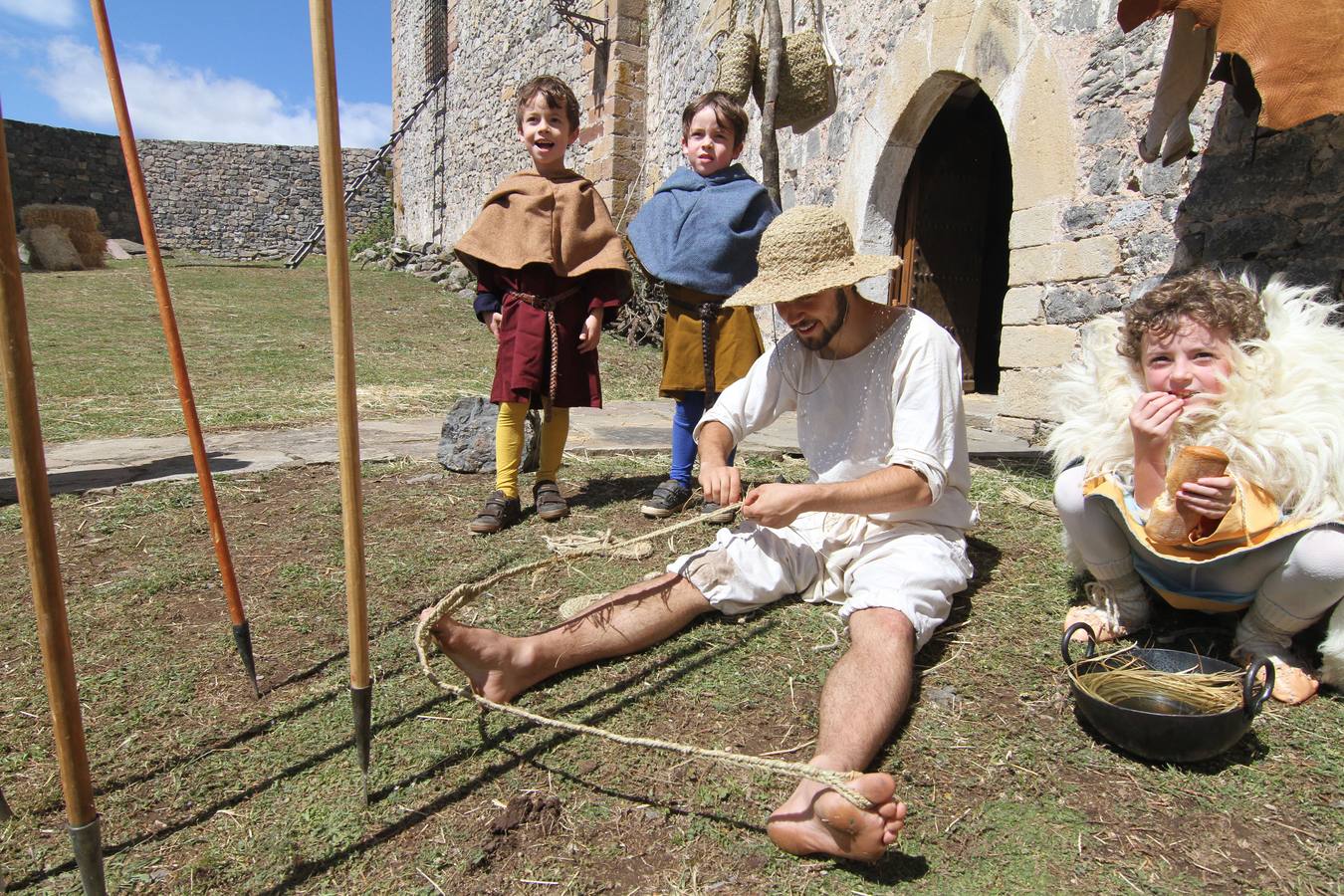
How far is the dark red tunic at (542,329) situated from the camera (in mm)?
3312

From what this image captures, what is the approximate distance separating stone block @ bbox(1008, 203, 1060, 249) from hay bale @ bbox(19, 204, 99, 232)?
17650 millimetres

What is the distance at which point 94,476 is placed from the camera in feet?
12.6

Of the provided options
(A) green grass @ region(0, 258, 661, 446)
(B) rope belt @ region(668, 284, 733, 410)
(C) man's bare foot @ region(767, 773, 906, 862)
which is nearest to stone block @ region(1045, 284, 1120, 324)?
(B) rope belt @ region(668, 284, 733, 410)

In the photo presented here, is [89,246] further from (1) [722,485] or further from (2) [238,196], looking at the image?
(1) [722,485]

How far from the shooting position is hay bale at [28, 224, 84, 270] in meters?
15.1

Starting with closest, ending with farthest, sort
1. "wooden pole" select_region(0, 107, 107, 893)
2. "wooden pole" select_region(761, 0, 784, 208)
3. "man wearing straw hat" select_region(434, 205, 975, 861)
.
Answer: "wooden pole" select_region(0, 107, 107, 893) → "man wearing straw hat" select_region(434, 205, 975, 861) → "wooden pole" select_region(761, 0, 784, 208)

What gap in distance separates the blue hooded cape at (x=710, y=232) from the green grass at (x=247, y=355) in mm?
2930

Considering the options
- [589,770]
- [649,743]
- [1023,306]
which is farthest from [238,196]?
[649,743]

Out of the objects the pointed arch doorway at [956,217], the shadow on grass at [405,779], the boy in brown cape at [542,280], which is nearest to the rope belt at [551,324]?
the boy in brown cape at [542,280]

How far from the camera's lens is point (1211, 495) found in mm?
1830

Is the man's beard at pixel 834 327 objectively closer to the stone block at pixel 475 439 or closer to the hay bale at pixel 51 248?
the stone block at pixel 475 439

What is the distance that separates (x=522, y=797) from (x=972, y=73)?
16.0ft

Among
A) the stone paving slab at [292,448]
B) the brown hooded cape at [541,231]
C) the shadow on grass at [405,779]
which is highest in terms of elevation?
the brown hooded cape at [541,231]

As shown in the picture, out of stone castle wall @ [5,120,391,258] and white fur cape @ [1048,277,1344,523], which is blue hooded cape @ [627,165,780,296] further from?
stone castle wall @ [5,120,391,258]
